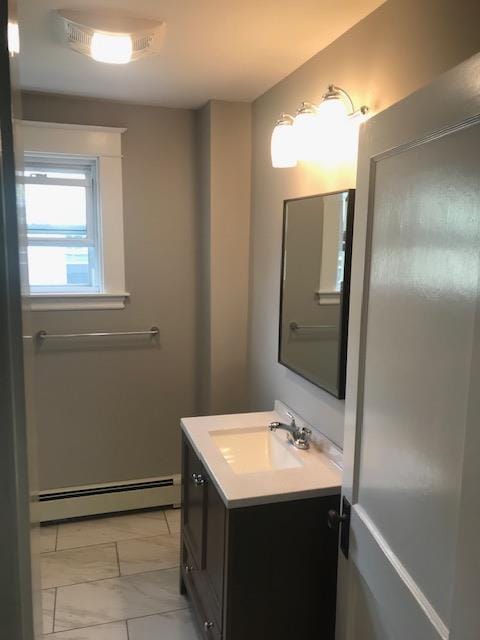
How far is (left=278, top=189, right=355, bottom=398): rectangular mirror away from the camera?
1.90 m

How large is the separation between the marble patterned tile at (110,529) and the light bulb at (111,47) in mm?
2363

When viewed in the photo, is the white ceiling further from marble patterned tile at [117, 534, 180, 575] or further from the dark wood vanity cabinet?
marble patterned tile at [117, 534, 180, 575]

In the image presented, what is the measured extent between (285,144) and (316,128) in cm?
16

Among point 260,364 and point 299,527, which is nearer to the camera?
point 299,527

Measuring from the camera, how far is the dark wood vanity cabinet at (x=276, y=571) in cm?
168

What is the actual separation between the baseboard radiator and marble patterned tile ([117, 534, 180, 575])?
0.97 ft

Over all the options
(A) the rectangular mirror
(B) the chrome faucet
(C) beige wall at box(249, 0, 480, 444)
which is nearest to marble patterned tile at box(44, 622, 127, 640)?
(B) the chrome faucet

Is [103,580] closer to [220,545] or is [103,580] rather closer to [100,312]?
[220,545]

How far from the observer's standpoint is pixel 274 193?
2502 mm

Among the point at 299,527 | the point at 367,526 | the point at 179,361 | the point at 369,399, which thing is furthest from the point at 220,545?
the point at 179,361

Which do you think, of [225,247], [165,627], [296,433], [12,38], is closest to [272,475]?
[296,433]

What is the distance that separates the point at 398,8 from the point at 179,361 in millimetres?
2124

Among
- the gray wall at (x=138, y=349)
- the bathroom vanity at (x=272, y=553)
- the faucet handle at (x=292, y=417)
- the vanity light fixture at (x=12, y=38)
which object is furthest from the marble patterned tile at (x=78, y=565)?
the vanity light fixture at (x=12, y=38)

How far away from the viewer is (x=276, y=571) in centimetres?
171
